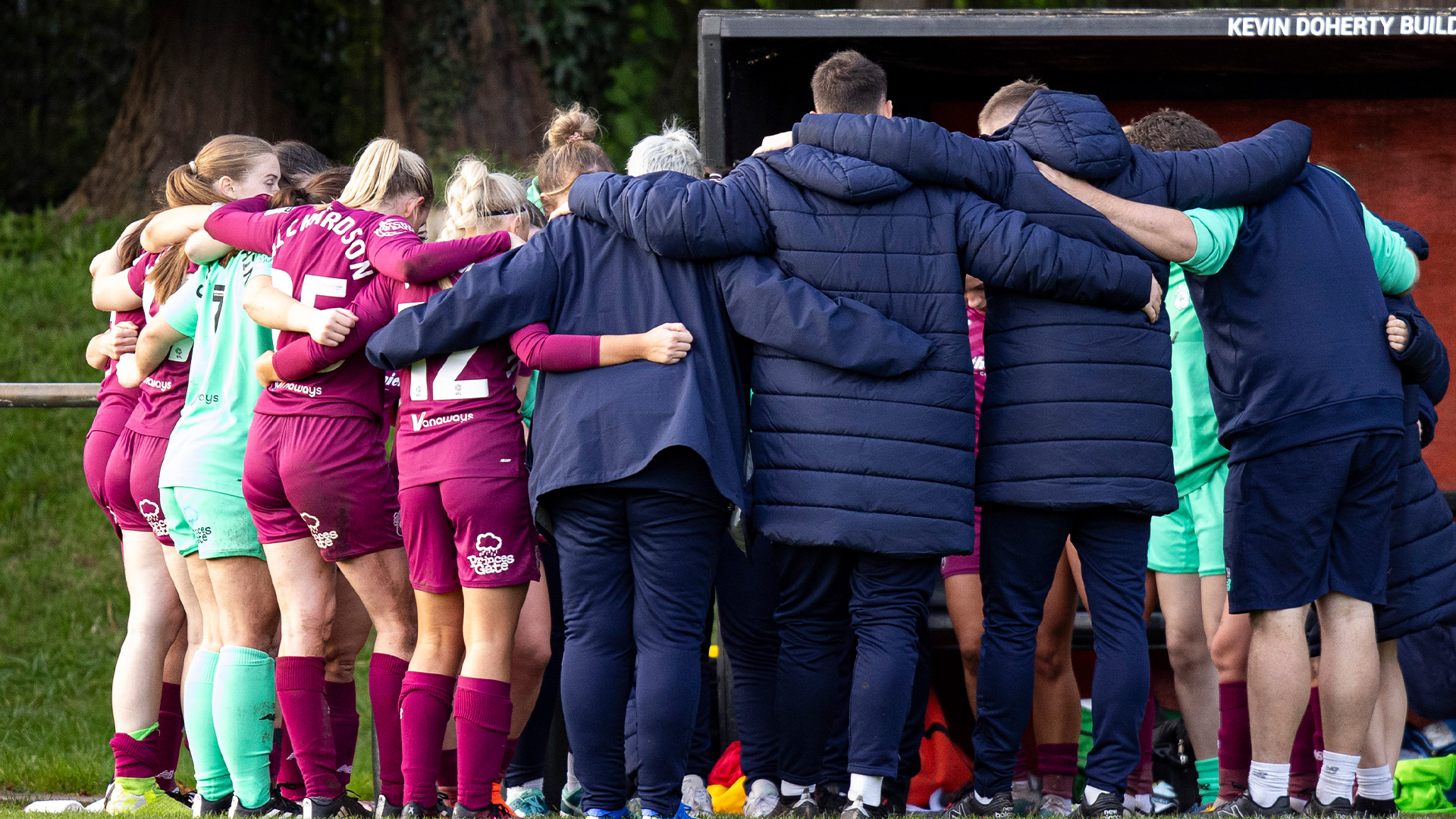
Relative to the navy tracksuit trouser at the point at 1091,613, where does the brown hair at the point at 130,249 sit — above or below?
above

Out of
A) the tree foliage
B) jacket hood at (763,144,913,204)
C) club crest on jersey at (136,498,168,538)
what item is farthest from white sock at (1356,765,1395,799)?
the tree foliage

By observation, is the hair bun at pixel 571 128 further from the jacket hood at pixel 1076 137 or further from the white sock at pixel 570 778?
the white sock at pixel 570 778

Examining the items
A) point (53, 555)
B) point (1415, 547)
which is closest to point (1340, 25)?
point (1415, 547)

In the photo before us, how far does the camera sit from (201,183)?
4258 mm

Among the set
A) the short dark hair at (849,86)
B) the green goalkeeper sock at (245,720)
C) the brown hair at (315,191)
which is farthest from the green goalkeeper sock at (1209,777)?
the brown hair at (315,191)

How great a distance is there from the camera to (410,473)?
358 cm

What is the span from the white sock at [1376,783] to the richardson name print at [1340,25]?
2.34m

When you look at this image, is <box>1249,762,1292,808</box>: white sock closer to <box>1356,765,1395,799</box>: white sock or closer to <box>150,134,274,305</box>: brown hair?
<box>1356,765,1395,799</box>: white sock

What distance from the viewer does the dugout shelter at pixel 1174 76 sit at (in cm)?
454

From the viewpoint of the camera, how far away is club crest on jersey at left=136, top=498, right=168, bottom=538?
419 cm

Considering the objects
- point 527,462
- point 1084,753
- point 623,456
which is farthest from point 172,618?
point 1084,753

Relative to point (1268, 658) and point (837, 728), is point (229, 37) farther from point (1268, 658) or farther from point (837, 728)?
Result: point (1268, 658)

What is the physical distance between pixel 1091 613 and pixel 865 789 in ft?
2.48

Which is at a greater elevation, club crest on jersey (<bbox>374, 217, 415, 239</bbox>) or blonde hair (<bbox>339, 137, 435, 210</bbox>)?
blonde hair (<bbox>339, 137, 435, 210</bbox>)
